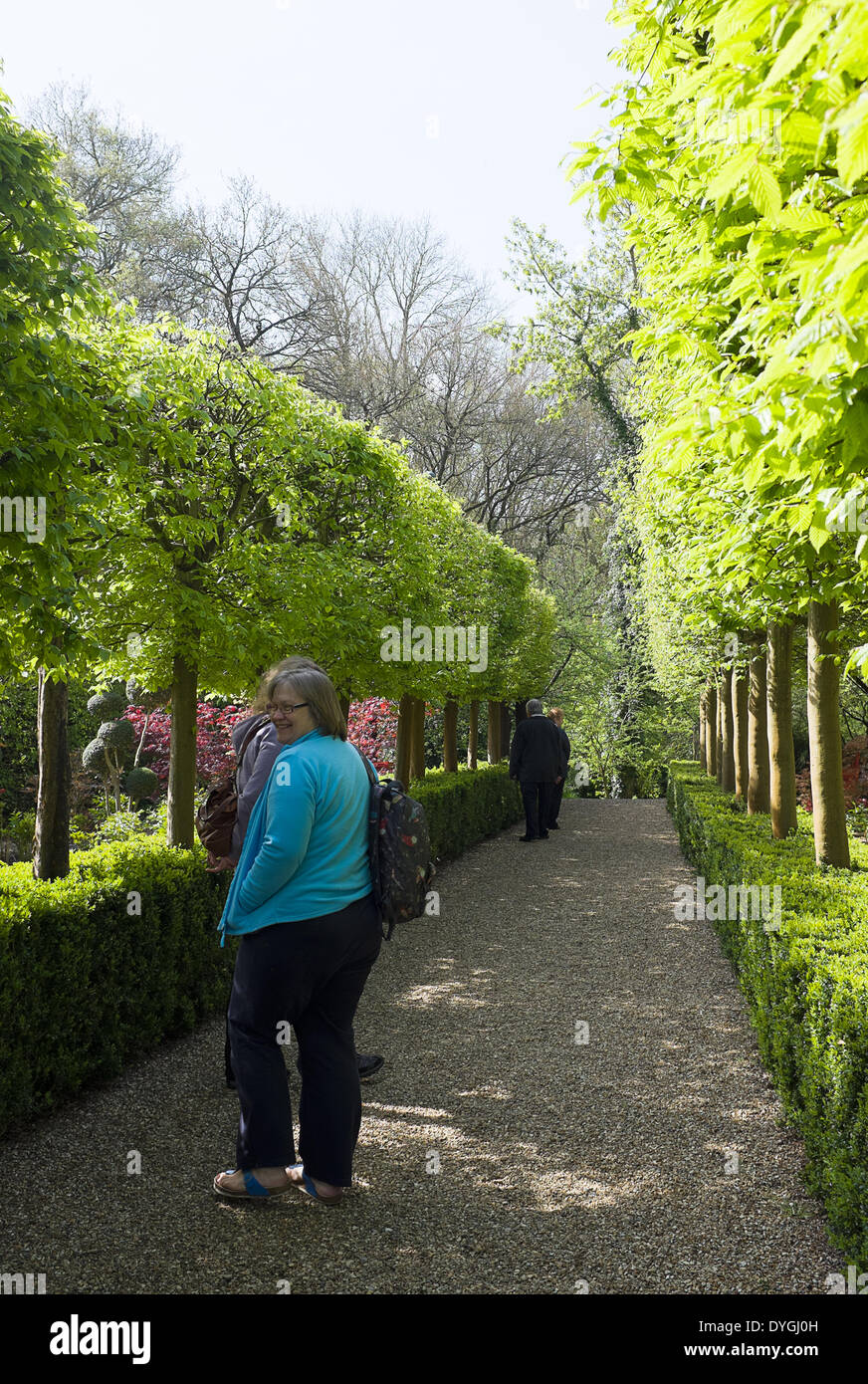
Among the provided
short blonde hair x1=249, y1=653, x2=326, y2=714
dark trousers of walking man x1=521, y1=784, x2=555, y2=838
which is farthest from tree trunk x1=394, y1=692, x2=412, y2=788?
short blonde hair x1=249, y1=653, x2=326, y2=714

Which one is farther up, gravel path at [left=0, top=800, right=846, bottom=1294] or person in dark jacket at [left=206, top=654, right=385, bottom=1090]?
person in dark jacket at [left=206, top=654, right=385, bottom=1090]

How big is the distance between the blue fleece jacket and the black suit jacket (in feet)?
36.5

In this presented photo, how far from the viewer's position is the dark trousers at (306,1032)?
3561 millimetres

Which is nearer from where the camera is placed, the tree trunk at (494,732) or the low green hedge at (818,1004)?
the low green hedge at (818,1004)

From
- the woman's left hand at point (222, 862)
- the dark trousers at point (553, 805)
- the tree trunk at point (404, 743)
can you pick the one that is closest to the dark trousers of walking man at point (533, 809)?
the dark trousers at point (553, 805)

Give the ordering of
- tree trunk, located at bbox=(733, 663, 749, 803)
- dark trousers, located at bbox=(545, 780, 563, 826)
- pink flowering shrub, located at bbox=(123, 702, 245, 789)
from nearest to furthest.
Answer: tree trunk, located at bbox=(733, 663, 749, 803), pink flowering shrub, located at bbox=(123, 702, 245, 789), dark trousers, located at bbox=(545, 780, 563, 826)

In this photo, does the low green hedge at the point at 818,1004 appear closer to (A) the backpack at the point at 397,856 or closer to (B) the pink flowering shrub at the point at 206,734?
(A) the backpack at the point at 397,856

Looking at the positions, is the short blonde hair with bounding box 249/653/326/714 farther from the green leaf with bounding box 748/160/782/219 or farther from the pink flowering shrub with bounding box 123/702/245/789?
the pink flowering shrub with bounding box 123/702/245/789

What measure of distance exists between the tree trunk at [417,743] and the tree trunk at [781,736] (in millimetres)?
5861

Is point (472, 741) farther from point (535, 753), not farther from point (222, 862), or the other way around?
point (222, 862)

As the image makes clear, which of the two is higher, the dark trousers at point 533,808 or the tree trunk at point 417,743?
the tree trunk at point 417,743

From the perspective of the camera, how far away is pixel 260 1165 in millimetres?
3758

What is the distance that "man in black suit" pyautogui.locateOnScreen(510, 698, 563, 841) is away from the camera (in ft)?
48.5

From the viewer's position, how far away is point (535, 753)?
14820 mm
